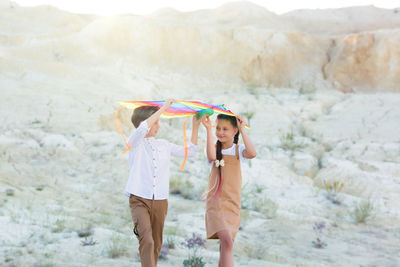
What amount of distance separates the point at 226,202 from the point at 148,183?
1.92 feet

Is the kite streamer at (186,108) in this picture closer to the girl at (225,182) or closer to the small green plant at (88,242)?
the girl at (225,182)

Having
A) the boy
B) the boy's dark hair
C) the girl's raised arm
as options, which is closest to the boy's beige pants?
the boy

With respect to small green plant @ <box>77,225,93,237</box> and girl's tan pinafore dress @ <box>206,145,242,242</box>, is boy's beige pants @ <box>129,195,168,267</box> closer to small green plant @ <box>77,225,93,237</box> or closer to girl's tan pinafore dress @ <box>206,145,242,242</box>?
girl's tan pinafore dress @ <box>206,145,242,242</box>

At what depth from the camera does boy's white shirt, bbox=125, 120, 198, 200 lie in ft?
8.61

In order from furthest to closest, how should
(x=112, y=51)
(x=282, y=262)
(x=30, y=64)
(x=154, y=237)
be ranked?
1. (x=112, y=51)
2. (x=30, y=64)
3. (x=282, y=262)
4. (x=154, y=237)

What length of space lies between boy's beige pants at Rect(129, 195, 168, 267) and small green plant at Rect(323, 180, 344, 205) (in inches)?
151

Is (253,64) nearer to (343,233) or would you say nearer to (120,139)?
(120,139)

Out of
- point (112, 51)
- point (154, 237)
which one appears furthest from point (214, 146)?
point (112, 51)

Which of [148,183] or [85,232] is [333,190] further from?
[148,183]

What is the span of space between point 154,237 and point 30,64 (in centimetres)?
722

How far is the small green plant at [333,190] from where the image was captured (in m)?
5.84

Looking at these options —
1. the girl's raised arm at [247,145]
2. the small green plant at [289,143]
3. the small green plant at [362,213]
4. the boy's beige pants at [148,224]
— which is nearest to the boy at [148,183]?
the boy's beige pants at [148,224]

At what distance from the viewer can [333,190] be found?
605cm

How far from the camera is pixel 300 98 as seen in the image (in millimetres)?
9945
